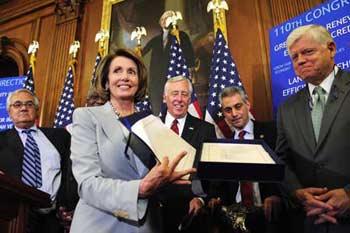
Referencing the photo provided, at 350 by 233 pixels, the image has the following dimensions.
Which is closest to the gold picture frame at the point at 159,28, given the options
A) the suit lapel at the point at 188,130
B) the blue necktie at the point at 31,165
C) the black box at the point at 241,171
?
the suit lapel at the point at 188,130

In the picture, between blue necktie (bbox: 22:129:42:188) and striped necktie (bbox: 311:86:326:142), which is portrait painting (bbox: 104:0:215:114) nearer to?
blue necktie (bbox: 22:129:42:188)

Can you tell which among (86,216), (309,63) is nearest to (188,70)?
(309,63)

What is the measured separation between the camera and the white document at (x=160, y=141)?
1.61 metres

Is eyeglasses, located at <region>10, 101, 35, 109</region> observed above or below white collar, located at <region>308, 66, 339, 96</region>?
above

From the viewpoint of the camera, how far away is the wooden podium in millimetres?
2104

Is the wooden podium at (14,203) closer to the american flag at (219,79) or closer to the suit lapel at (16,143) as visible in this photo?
the suit lapel at (16,143)

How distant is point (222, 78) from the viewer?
4781mm

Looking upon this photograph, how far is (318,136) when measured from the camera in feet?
6.79

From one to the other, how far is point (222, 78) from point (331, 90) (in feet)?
8.78

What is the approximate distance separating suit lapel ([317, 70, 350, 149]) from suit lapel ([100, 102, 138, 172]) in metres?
Result: 1.00

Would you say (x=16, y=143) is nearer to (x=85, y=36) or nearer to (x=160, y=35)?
(x=160, y=35)

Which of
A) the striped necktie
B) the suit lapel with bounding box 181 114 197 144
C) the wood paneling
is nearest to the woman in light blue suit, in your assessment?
the striped necktie

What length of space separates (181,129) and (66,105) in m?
3.07

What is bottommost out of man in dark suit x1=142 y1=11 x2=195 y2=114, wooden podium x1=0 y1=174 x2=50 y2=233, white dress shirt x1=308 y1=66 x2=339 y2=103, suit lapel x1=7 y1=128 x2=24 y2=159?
wooden podium x1=0 y1=174 x2=50 y2=233
